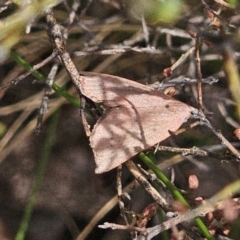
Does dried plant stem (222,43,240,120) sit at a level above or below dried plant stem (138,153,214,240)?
above

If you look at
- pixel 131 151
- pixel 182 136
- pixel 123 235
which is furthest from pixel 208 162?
pixel 131 151

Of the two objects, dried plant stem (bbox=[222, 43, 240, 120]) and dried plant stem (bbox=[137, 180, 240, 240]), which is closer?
dried plant stem (bbox=[222, 43, 240, 120])

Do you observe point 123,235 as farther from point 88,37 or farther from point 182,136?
point 88,37

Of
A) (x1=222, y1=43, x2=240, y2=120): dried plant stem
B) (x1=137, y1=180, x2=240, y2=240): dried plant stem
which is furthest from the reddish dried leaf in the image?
(x1=222, y1=43, x2=240, y2=120): dried plant stem

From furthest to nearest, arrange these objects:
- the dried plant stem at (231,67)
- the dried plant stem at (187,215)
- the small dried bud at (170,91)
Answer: the small dried bud at (170,91) → the dried plant stem at (187,215) → the dried plant stem at (231,67)

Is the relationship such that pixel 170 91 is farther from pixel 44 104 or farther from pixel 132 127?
pixel 44 104

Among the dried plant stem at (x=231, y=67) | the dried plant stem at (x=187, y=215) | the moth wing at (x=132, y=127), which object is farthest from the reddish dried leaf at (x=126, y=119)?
the dried plant stem at (x=231, y=67)

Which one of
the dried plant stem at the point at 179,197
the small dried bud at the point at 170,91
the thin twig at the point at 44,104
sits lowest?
the dried plant stem at the point at 179,197

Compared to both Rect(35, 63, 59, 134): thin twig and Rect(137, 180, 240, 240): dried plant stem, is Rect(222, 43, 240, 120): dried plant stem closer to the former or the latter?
Rect(137, 180, 240, 240): dried plant stem

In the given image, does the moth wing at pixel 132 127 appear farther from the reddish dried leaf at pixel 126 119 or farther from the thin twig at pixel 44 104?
the thin twig at pixel 44 104

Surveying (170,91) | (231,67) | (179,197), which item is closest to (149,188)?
(179,197)
